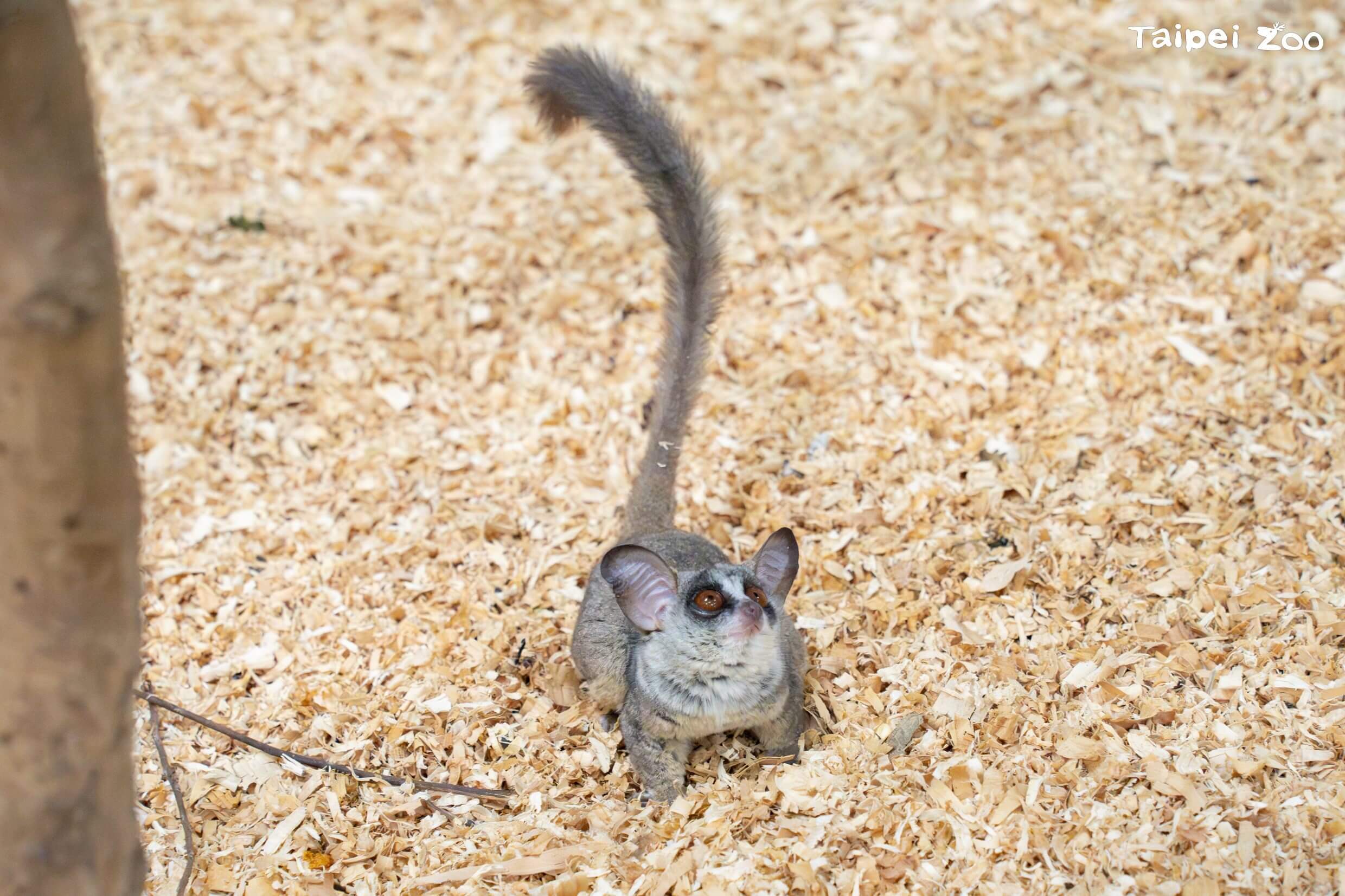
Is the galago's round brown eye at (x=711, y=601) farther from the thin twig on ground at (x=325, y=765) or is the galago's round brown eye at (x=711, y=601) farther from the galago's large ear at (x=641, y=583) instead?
the thin twig on ground at (x=325, y=765)

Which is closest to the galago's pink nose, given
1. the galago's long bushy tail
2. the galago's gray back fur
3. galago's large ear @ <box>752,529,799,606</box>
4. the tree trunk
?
the galago's gray back fur

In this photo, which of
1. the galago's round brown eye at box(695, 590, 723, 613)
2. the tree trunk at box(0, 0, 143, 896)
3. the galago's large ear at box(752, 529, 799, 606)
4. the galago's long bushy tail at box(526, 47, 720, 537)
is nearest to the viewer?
the tree trunk at box(0, 0, 143, 896)

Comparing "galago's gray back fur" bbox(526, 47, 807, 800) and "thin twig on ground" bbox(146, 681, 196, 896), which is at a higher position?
"galago's gray back fur" bbox(526, 47, 807, 800)

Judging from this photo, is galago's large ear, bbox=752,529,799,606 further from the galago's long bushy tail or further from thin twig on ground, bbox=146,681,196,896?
thin twig on ground, bbox=146,681,196,896

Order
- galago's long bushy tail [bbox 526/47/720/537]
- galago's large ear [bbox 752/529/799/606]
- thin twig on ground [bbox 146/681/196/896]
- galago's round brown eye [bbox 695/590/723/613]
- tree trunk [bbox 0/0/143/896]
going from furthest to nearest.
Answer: galago's long bushy tail [bbox 526/47/720/537] → galago's large ear [bbox 752/529/799/606] → galago's round brown eye [bbox 695/590/723/613] → thin twig on ground [bbox 146/681/196/896] → tree trunk [bbox 0/0/143/896]

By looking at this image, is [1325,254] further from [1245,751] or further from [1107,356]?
[1245,751]

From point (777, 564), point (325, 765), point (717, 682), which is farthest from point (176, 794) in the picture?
point (777, 564)

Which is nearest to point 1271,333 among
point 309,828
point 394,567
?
point 394,567

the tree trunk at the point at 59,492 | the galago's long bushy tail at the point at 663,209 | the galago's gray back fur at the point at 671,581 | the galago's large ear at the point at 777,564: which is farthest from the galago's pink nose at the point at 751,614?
the tree trunk at the point at 59,492

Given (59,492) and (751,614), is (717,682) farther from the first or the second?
(59,492)
